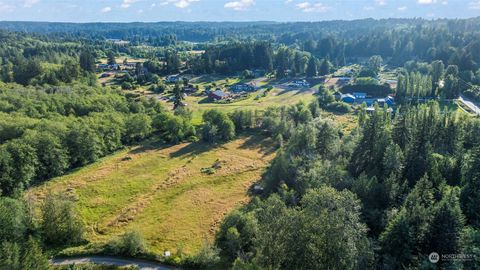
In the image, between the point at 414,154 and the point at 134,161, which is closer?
the point at 414,154

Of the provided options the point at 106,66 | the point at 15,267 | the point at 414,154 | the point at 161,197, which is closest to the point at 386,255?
the point at 414,154

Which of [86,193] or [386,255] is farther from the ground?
[386,255]

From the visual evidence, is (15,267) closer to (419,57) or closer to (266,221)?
(266,221)

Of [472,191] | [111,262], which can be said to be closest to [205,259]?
[111,262]

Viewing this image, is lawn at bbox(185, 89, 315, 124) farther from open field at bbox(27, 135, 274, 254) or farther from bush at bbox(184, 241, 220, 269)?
bush at bbox(184, 241, 220, 269)

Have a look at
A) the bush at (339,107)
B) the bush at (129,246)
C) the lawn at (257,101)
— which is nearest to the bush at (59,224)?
the bush at (129,246)

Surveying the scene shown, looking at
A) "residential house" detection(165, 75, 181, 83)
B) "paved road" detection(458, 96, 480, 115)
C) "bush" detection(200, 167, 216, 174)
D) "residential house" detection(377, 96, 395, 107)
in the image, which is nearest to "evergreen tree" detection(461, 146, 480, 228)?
"bush" detection(200, 167, 216, 174)

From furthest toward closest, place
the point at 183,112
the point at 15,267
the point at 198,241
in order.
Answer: the point at 183,112 < the point at 198,241 < the point at 15,267

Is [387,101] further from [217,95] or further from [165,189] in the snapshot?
[165,189]
